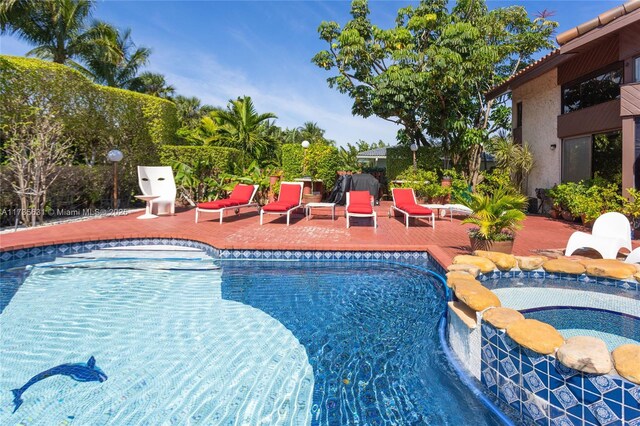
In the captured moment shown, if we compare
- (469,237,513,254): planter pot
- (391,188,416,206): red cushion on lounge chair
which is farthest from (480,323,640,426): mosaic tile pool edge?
(391,188,416,206): red cushion on lounge chair

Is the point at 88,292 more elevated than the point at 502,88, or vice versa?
the point at 502,88

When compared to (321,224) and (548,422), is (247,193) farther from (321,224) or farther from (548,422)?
(548,422)

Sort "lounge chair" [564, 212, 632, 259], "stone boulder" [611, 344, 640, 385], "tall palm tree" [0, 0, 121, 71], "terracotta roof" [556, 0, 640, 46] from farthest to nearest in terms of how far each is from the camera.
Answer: "tall palm tree" [0, 0, 121, 71] → "terracotta roof" [556, 0, 640, 46] → "lounge chair" [564, 212, 632, 259] → "stone boulder" [611, 344, 640, 385]

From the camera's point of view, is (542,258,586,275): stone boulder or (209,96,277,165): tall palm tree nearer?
(542,258,586,275): stone boulder

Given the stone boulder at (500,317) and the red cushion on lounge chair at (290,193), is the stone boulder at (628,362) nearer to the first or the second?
the stone boulder at (500,317)

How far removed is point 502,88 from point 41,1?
22.9 metres

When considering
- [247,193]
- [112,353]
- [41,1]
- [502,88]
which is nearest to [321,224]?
[247,193]

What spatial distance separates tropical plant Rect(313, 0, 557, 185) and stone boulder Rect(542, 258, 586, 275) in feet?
41.9

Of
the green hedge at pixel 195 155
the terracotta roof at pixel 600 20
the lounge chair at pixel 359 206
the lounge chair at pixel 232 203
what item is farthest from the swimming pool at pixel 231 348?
the green hedge at pixel 195 155

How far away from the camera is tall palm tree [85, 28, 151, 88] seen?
75.7ft

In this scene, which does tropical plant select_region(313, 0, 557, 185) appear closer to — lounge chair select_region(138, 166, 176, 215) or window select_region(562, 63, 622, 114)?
window select_region(562, 63, 622, 114)

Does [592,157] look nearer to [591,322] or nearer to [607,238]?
[607,238]

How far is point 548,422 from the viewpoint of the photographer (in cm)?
237

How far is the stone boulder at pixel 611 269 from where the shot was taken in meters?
4.55
